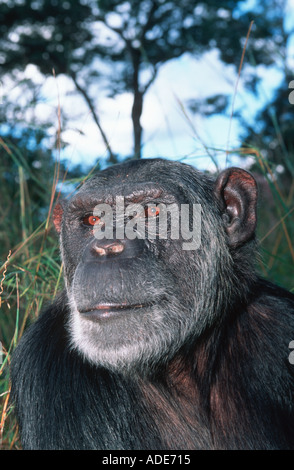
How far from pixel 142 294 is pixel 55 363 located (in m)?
0.73

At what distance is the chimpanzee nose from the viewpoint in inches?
99.9

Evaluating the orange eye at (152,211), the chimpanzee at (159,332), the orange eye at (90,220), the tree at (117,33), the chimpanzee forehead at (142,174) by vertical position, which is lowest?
the chimpanzee at (159,332)

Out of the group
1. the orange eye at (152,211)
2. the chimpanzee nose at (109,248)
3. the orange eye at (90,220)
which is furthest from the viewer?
the orange eye at (90,220)

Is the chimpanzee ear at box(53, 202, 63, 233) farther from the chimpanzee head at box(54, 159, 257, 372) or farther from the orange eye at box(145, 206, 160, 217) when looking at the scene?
the orange eye at box(145, 206, 160, 217)

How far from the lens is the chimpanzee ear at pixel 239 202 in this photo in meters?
3.06

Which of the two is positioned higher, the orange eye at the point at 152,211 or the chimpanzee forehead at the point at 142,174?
the chimpanzee forehead at the point at 142,174

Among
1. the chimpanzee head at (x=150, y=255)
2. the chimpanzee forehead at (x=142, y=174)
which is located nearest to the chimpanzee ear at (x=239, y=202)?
the chimpanzee head at (x=150, y=255)

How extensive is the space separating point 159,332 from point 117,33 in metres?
19.5

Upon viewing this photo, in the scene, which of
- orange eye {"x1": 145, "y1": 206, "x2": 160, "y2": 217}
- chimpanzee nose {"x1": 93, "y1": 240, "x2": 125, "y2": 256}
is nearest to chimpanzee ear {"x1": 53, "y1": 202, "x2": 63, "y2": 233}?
orange eye {"x1": 145, "y1": 206, "x2": 160, "y2": 217}

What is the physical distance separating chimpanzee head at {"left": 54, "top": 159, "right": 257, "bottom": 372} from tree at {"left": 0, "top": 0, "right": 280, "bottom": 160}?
14.0m

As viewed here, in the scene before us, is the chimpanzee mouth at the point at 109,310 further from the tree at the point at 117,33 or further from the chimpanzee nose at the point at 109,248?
the tree at the point at 117,33

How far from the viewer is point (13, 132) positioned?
7.54m
